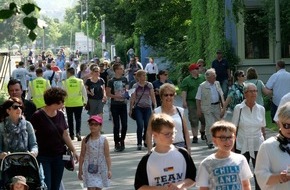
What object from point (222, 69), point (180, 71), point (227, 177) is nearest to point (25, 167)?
point (227, 177)

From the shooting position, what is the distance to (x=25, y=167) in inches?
388

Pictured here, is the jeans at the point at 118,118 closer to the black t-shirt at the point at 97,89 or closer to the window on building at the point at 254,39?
the black t-shirt at the point at 97,89

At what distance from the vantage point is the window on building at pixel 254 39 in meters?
33.9

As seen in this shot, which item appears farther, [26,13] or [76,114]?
[76,114]

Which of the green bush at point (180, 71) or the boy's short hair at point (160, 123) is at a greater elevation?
the green bush at point (180, 71)

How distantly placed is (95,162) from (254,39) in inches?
924

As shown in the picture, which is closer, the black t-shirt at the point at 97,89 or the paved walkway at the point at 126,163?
the paved walkway at the point at 126,163

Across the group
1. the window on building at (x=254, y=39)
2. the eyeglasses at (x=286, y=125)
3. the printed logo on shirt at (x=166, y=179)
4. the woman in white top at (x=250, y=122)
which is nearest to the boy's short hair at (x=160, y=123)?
the printed logo on shirt at (x=166, y=179)

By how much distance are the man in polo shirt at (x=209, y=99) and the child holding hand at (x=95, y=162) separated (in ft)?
21.4

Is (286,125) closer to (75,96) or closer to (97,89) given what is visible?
(97,89)

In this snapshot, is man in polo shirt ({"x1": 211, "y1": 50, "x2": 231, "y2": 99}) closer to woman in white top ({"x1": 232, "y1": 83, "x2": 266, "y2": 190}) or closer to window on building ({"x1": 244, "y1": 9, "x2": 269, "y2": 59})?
window on building ({"x1": 244, "y1": 9, "x2": 269, "y2": 59})

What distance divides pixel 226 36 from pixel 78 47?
69.5 meters

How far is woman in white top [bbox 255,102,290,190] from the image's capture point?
6844 millimetres

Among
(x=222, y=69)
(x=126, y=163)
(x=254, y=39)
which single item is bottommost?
(x=126, y=163)
